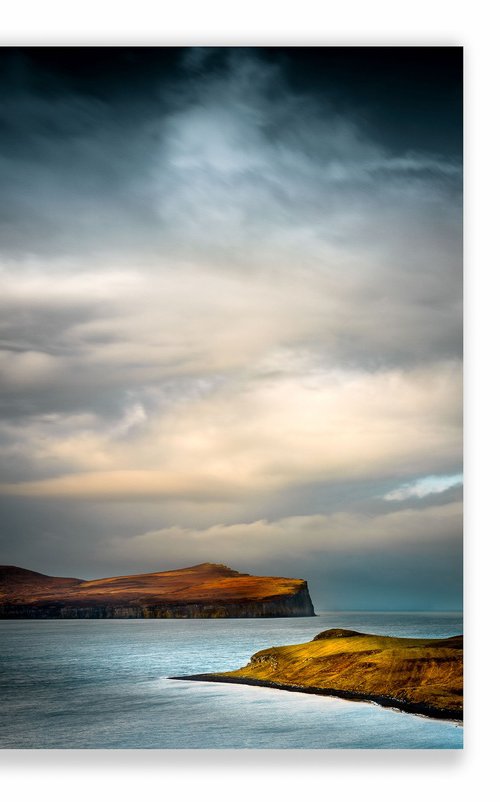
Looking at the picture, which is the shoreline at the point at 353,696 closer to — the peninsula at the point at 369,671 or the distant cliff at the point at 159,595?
the peninsula at the point at 369,671

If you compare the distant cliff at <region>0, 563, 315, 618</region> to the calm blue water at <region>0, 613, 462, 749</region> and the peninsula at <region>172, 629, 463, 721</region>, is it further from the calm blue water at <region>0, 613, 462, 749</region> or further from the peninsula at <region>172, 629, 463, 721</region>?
the peninsula at <region>172, 629, 463, 721</region>

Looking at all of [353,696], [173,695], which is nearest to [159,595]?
[173,695]

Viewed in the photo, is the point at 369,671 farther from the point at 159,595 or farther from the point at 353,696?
the point at 159,595

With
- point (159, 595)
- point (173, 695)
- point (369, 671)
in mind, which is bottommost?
point (173, 695)

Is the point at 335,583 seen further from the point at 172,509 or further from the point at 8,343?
the point at 8,343

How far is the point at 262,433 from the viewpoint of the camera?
665 cm

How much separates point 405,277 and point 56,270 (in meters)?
2.64

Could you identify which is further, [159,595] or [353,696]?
[159,595]

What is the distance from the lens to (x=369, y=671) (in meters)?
6.38

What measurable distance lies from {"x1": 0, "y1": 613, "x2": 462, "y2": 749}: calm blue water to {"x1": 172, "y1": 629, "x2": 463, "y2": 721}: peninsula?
70 mm

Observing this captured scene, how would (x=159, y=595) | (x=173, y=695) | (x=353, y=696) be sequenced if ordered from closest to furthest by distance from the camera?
(x=173, y=695) → (x=353, y=696) → (x=159, y=595)

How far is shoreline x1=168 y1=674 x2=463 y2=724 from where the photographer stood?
610cm

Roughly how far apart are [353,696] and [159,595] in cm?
160

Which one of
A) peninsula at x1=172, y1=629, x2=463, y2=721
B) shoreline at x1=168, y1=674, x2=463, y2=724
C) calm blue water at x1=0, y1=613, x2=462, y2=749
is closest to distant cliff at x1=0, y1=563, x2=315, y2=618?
calm blue water at x1=0, y1=613, x2=462, y2=749
